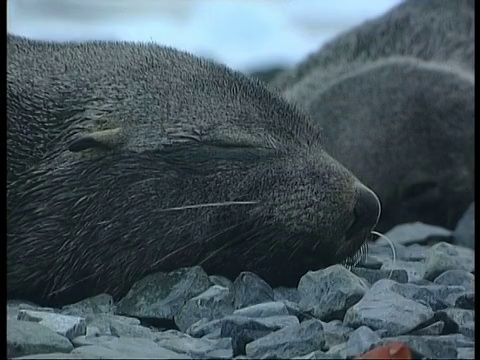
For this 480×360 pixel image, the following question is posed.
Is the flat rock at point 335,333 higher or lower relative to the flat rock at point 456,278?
lower

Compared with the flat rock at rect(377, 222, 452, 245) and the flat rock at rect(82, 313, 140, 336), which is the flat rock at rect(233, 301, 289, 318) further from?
the flat rock at rect(377, 222, 452, 245)

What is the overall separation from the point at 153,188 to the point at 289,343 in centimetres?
61

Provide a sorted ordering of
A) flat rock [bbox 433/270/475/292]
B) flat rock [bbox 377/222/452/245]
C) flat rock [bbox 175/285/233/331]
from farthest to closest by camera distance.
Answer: flat rock [bbox 377/222/452/245], flat rock [bbox 433/270/475/292], flat rock [bbox 175/285/233/331]

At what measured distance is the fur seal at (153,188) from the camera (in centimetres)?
280

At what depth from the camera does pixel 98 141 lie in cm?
285

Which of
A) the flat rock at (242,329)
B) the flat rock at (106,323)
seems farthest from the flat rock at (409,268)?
the flat rock at (106,323)

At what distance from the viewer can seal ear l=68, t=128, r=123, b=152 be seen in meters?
2.85

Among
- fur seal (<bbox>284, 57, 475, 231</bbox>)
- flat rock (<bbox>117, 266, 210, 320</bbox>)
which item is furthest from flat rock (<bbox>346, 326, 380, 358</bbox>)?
fur seal (<bbox>284, 57, 475, 231</bbox>)

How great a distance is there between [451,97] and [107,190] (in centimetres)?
262

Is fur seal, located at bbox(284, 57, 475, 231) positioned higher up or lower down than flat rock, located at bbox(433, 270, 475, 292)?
higher up

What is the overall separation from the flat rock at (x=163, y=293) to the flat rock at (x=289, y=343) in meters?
0.30

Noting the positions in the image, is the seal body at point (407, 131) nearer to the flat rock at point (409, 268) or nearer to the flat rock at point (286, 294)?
the flat rock at point (409, 268)

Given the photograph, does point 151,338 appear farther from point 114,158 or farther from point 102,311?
point 114,158
